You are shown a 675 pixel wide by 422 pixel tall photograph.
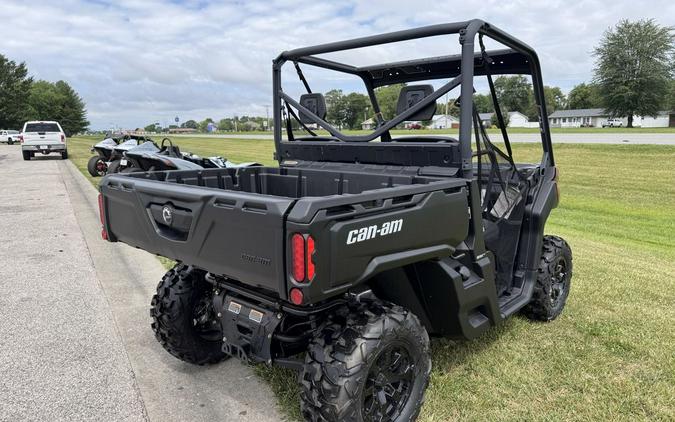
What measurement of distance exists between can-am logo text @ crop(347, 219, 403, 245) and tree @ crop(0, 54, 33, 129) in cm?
6487

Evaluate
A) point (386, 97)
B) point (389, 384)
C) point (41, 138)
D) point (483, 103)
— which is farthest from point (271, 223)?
point (41, 138)

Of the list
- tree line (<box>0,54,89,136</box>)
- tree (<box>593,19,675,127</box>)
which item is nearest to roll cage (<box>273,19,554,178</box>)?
tree line (<box>0,54,89,136</box>)

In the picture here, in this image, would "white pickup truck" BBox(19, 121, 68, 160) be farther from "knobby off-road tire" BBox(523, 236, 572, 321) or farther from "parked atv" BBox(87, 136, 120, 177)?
"knobby off-road tire" BBox(523, 236, 572, 321)

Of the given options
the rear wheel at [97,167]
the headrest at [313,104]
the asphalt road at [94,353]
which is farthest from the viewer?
the rear wheel at [97,167]

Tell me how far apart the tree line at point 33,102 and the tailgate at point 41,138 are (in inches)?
701

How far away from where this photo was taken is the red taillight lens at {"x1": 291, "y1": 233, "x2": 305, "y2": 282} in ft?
6.77

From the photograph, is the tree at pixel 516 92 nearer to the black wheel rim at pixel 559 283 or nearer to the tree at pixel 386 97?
the tree at pixel 386 97

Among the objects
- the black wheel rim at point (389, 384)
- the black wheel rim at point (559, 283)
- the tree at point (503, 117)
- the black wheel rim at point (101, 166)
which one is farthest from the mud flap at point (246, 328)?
the black wheel rim at point (101, 166)

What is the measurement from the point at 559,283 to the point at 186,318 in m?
2.98

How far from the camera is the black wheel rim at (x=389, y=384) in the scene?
2553 mm

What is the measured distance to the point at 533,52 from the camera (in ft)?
11.9

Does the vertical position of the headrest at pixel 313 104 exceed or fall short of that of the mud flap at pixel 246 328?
it exceeds it

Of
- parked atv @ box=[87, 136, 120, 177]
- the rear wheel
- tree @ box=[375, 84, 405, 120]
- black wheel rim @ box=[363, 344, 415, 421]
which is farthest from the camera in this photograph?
the rear wheel

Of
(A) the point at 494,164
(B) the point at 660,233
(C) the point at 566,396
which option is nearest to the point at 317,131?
(A) the point at 494,164
